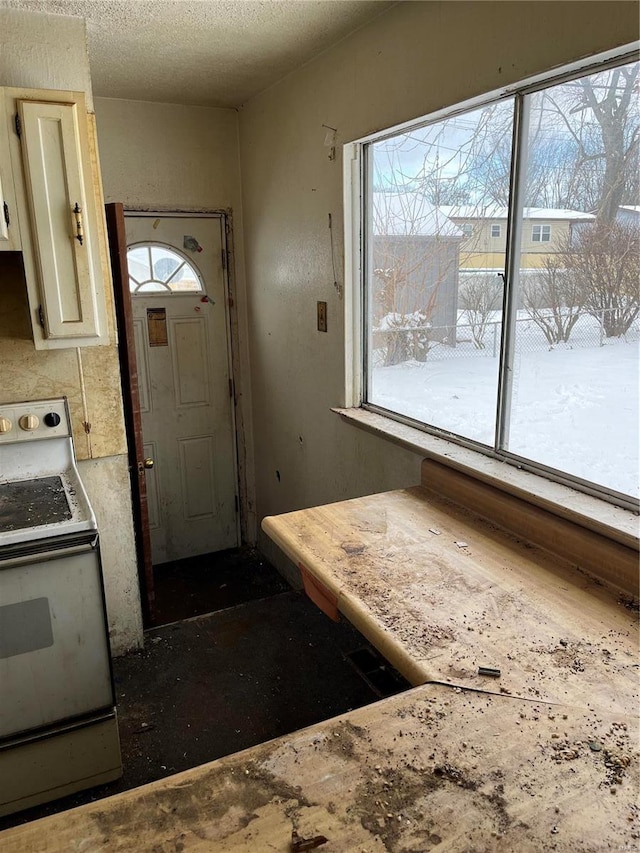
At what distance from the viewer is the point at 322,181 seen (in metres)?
2.81

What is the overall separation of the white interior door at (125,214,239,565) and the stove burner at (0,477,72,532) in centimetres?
152

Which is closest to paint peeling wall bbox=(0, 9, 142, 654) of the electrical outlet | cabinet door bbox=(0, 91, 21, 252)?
cabinet door bbox=(0, 91, 21, 252)

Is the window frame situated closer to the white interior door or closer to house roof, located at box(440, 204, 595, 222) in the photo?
the white interior door

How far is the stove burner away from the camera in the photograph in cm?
198

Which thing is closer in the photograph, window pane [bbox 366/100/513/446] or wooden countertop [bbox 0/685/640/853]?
wooden countertop [bbox 0/685/640/853]

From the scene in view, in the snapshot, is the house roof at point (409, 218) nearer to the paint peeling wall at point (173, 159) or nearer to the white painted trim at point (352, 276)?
the white painted trim at point (352, 276)

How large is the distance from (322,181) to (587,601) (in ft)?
7.03

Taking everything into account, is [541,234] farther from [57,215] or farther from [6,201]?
[6,201]

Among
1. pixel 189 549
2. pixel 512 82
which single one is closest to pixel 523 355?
pixel 512 82

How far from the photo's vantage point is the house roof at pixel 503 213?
1.70 metres

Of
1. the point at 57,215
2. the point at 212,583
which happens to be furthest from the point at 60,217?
the point at 212,583

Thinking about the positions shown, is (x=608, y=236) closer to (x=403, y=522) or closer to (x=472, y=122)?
(x=472, y=122)

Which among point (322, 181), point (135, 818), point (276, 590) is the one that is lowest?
point (276, 590)

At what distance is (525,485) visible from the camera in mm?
1784
